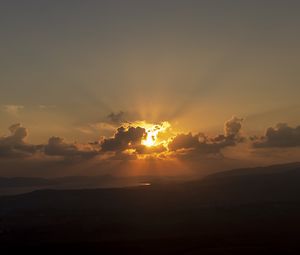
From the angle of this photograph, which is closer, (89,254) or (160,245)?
(89,254)

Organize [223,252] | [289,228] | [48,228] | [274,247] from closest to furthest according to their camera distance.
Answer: [223,252] → [274,247] → [289,228] → [48,228]

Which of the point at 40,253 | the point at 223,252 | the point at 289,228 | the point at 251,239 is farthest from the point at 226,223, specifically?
the point at 40,253

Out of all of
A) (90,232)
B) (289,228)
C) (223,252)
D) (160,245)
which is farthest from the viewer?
(90,232)

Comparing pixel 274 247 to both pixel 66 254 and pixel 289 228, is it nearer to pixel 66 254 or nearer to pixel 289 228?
pixel 289 228

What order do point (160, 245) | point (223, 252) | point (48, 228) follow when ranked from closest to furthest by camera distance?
point (223, 252), point (160, 245), point (48, 228)

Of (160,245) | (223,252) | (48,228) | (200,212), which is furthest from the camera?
(200,212)

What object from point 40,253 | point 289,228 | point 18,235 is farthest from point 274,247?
point 18,235

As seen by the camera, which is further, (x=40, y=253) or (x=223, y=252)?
(x=40, y=253)

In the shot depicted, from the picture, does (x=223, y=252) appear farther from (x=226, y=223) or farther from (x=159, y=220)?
(x=159, y=220)

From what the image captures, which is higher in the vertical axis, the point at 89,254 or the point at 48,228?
the point at 48,228
